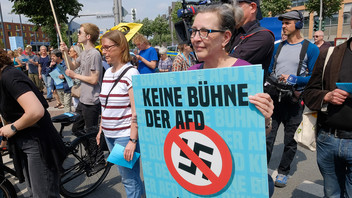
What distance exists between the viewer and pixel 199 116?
4.28ft

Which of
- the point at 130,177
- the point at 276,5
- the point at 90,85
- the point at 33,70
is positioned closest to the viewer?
the point at 130,177

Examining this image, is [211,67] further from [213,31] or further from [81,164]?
[81,164]

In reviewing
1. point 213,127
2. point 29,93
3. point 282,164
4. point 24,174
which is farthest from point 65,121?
point 282,164

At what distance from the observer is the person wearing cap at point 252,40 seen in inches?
72.0

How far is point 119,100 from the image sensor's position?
231 centimetres

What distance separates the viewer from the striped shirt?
230 cm

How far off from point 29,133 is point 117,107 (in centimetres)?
73

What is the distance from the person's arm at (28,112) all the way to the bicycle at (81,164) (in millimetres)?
1085

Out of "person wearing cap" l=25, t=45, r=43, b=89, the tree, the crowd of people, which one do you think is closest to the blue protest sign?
the crowd of people

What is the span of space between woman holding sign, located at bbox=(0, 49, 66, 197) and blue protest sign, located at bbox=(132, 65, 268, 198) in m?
1.07

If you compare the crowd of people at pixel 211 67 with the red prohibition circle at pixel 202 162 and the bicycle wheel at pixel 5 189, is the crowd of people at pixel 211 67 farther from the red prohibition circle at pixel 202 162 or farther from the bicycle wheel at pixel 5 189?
the bicycle wheel at pixel 5 189

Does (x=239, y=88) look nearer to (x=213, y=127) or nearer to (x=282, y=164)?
(x=213, y=127)

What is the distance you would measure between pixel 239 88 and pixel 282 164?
8.47 feet

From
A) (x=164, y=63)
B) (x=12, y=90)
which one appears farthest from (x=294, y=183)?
(x=164, y=63)
